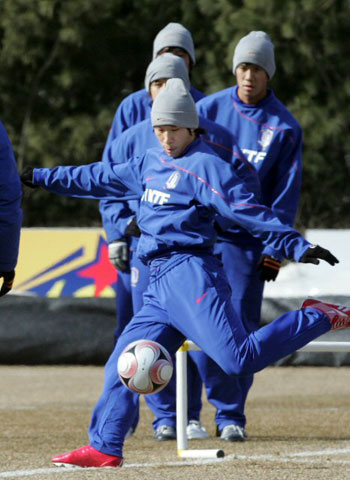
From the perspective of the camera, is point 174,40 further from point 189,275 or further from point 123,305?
point 189,275

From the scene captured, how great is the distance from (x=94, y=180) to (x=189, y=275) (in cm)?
74

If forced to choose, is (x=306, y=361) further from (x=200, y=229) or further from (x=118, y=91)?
(x=118, y=91)

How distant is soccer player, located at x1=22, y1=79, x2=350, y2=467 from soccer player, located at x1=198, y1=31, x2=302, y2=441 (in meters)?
1.43

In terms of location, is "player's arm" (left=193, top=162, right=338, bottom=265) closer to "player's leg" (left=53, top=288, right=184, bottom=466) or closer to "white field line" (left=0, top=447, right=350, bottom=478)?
"player's leg" (left=53, top=288, right=184, bottom=466)

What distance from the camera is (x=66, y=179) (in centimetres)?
574

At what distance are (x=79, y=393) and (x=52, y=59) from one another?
19462 millimetres

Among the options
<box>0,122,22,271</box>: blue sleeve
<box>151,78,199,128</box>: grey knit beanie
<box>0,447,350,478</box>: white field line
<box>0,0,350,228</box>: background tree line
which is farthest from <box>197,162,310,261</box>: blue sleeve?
<box>0,0,350,228</box>: background tree line

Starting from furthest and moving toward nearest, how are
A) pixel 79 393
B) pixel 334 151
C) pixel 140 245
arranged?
pixel 334 151, pixel 79 393, pixel 140 245

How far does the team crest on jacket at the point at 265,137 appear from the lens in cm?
709

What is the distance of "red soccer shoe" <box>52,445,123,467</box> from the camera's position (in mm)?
5355

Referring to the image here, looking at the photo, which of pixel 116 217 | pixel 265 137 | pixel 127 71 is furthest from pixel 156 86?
pixel 127 71

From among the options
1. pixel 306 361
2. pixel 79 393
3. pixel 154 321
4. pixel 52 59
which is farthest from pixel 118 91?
pixel 154 321

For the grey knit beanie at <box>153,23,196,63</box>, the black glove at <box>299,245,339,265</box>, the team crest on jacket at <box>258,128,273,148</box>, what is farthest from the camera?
the grey knit beanie at <box>153,23,196,63</box>

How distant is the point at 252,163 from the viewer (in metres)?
7.10
